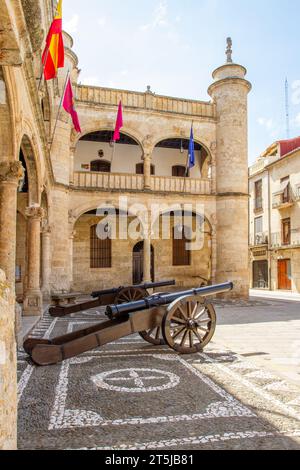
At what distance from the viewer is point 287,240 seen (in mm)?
26047

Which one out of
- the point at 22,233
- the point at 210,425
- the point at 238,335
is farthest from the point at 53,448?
the point at 22,233

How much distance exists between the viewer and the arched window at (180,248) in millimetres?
20211

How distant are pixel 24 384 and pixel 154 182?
12798 mm

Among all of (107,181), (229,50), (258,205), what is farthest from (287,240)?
(107,181)

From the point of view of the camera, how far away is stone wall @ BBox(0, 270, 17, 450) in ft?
6.15

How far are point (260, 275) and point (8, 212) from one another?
25.0m

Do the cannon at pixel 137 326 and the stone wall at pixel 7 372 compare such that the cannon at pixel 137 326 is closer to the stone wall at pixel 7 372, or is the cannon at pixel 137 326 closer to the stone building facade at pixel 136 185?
the stone wall at pixel 7 372

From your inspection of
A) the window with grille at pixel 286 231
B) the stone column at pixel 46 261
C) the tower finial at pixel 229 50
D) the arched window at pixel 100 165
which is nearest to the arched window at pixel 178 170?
the arched window at pixel 100 165

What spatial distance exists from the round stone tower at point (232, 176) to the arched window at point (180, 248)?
3.50 metres

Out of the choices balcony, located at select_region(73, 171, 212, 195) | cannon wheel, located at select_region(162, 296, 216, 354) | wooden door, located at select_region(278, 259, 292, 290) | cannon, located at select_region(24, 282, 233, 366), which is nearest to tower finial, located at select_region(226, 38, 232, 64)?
balcony, located at select_region(73, 171, 212, 195)

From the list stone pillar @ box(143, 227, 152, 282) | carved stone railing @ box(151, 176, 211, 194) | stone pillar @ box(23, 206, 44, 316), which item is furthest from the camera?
carved stone railing @ box(151, 176, 211, 194)

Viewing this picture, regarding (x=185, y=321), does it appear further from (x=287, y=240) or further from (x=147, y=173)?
(x=287, y=240)

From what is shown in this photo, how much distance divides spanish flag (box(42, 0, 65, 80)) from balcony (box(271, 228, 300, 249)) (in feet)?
68.4

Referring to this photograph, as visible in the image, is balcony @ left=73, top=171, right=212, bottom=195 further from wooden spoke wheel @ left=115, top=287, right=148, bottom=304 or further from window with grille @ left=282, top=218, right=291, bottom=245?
window with grille @ left=282, top=218, right=291, bottom=245
